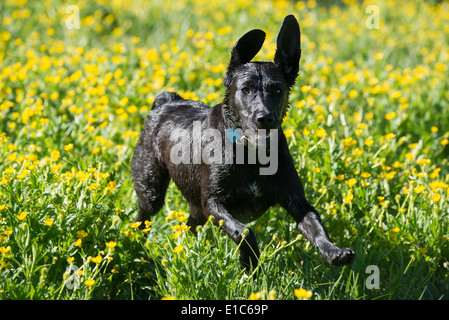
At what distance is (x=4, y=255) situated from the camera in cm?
292

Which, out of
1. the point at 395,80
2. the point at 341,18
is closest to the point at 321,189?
the point at 395,80

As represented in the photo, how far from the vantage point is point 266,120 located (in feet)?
10.1

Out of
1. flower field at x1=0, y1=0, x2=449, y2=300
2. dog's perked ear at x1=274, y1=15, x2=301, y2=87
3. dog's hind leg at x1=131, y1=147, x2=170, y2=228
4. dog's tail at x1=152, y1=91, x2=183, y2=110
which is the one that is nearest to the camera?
flower field at x1=0, y1=0, x2=449, y2=300

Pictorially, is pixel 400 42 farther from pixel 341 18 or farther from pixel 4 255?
pixel 4 255

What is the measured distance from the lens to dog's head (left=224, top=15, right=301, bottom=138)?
316 centimetres

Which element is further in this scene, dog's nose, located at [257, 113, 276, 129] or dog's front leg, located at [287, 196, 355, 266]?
dog's nose, located at [257, 113, 276, 129]

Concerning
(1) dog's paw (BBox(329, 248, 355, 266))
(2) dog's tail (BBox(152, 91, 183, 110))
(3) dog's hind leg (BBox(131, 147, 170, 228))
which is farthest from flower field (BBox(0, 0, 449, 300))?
(2) dog's tail (BBox(152, 91, 183, 110))

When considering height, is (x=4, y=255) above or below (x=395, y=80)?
below

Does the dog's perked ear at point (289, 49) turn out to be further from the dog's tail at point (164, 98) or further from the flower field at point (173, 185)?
the dog's tail at point (164, 98)

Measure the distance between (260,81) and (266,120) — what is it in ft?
1.01

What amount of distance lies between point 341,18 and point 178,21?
2976mm

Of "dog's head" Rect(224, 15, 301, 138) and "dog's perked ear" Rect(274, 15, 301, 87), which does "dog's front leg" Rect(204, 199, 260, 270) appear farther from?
"dog's perked ear" Rect(274, 15, 301, 87)

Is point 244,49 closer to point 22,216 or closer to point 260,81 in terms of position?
point 260,81

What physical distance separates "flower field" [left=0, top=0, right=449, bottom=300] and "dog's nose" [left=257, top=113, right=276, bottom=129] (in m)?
0.65
